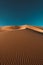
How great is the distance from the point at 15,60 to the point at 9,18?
69 centimetres

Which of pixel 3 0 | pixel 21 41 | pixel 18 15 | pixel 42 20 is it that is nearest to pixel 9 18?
pixel 18 15

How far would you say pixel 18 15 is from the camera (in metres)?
1.36

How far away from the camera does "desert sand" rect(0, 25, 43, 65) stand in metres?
0.76

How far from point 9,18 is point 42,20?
352 millimetres

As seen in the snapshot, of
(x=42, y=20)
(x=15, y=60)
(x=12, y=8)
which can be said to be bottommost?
(x=15, y=60)

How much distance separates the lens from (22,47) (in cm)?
76

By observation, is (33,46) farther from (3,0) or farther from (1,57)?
(3,0)

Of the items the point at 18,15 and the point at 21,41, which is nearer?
the point at 21,41

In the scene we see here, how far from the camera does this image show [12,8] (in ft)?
4.46

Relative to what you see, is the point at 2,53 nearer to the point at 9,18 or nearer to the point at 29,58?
the point at 29,58

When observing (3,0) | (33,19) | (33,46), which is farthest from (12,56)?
(3,0)

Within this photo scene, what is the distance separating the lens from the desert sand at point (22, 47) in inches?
29.8

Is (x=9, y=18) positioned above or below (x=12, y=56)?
above

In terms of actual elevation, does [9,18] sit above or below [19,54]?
above
